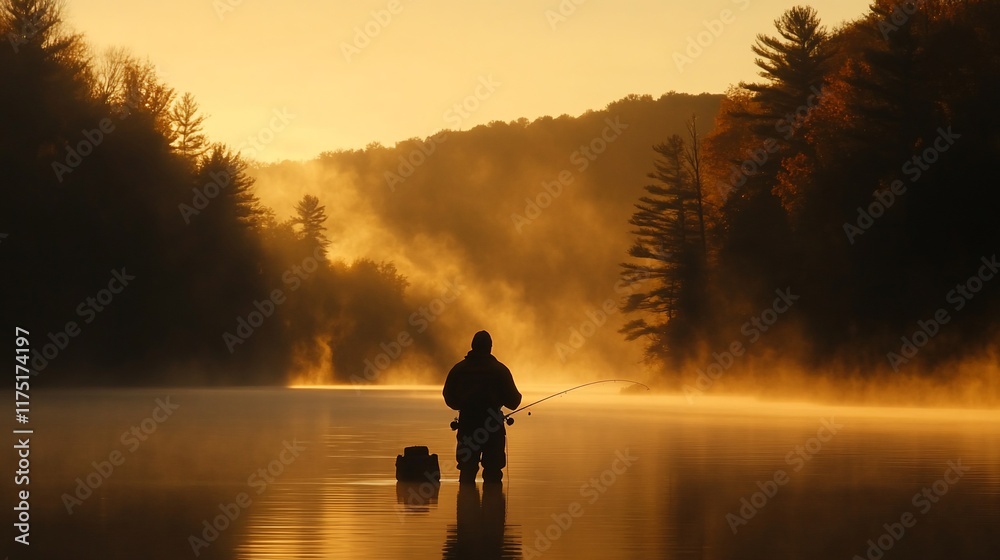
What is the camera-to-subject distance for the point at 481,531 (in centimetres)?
1247

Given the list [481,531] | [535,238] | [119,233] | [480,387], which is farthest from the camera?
[535,238]

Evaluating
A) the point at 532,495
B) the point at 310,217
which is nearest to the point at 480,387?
the point at 532,495

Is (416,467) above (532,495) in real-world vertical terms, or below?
above

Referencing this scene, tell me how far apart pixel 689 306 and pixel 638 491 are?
57.6 m

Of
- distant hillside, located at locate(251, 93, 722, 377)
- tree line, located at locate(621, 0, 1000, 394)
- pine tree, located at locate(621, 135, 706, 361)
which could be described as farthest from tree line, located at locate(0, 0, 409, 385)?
distant hillside, located at locate(251, 93, 722, 377)

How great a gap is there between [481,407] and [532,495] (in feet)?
5.45

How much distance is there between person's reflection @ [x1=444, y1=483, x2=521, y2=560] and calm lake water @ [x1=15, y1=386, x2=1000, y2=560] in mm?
25

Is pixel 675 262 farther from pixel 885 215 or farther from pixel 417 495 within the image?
pixel 417 495

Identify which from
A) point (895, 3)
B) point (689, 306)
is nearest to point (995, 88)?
point (895, 3)

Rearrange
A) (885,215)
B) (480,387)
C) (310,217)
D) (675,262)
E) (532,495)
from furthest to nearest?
(310,217) → (675,262) → (885,215) → (480,387) → (532,495)

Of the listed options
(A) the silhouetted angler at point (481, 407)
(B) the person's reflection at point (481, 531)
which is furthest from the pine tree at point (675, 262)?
(B) the person's reflection at point (481, 531)

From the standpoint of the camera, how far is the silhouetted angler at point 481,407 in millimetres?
17094

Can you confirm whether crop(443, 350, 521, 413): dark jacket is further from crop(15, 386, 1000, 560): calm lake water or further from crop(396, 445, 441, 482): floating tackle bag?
crop(15, 386, 1000, 560): calm lake water

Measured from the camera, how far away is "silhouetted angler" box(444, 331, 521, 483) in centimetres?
1709
